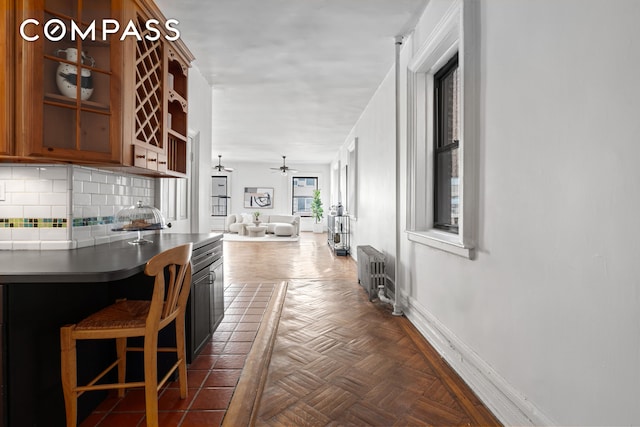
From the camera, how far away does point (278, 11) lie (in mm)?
3078

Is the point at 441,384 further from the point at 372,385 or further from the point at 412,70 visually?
the point at 412,70

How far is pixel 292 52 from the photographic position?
390 cm

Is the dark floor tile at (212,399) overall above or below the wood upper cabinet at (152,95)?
below

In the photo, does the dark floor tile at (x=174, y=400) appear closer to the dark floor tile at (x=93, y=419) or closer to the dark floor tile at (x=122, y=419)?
the dark floor tile at (x=122, y=419)

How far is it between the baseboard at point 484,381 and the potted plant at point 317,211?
34.6 ft

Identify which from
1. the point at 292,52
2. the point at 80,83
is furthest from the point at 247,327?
the point at 292,52

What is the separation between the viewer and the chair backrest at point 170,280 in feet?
5.56

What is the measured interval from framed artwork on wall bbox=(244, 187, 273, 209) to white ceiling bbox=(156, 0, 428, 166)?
23.4ft

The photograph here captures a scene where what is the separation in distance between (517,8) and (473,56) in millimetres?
431

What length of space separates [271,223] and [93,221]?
1024 cm

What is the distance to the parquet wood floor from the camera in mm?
1976

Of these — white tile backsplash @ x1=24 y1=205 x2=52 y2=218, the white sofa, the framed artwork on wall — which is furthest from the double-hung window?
the framed artwork on wall

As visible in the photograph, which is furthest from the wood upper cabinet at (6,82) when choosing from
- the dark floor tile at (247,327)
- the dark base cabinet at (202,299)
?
the dark floor tile at (247,327)

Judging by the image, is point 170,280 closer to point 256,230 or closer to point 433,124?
point 433,124
